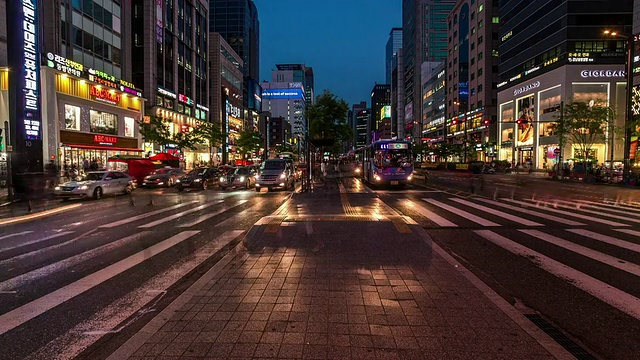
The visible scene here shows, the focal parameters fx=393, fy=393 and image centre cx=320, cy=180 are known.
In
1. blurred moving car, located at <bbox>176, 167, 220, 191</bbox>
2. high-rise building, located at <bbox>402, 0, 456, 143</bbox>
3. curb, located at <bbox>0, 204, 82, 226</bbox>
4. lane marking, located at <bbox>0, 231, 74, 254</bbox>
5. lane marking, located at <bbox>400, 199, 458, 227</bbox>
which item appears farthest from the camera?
high-rise building, located at <bbox>402, 0, 456, 143</bbox>

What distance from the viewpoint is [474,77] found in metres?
88.8

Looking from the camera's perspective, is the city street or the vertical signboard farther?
the vertical signboard

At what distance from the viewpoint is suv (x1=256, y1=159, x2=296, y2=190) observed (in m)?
24.0

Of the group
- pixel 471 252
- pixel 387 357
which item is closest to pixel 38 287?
pixel 387 357

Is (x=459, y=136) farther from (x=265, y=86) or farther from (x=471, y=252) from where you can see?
(x=265, y=86)

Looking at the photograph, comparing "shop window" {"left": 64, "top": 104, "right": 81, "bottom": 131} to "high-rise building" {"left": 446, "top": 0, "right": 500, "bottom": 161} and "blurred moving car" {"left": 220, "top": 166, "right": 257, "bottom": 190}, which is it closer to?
"blurred moving car" {"left": 220, "top": 166, "right": 257, "bottom": 190}

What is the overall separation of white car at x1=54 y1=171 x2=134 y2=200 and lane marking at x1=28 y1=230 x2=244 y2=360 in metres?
15.2

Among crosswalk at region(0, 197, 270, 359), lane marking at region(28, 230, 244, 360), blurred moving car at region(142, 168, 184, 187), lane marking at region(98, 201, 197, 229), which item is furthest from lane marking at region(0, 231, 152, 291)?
blurred moving car at region(142, 168, 184, 187)

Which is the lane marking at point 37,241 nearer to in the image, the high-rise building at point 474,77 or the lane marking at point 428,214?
the lane marking at point 428,214

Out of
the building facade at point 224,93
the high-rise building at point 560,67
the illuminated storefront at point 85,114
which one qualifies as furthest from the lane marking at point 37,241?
the building facade at point 224,93

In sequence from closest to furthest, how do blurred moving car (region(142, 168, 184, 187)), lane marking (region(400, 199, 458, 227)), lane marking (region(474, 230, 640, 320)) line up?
lane marking (region(474, 230, 640, 320)) < lane marking (region(400, 199, 458, 227)) < blurred moving car (region(142, 168, 184, 187))

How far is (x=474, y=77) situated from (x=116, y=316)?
95471 mm

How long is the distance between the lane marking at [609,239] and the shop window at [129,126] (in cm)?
4567

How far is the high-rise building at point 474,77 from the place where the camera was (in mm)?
81000
